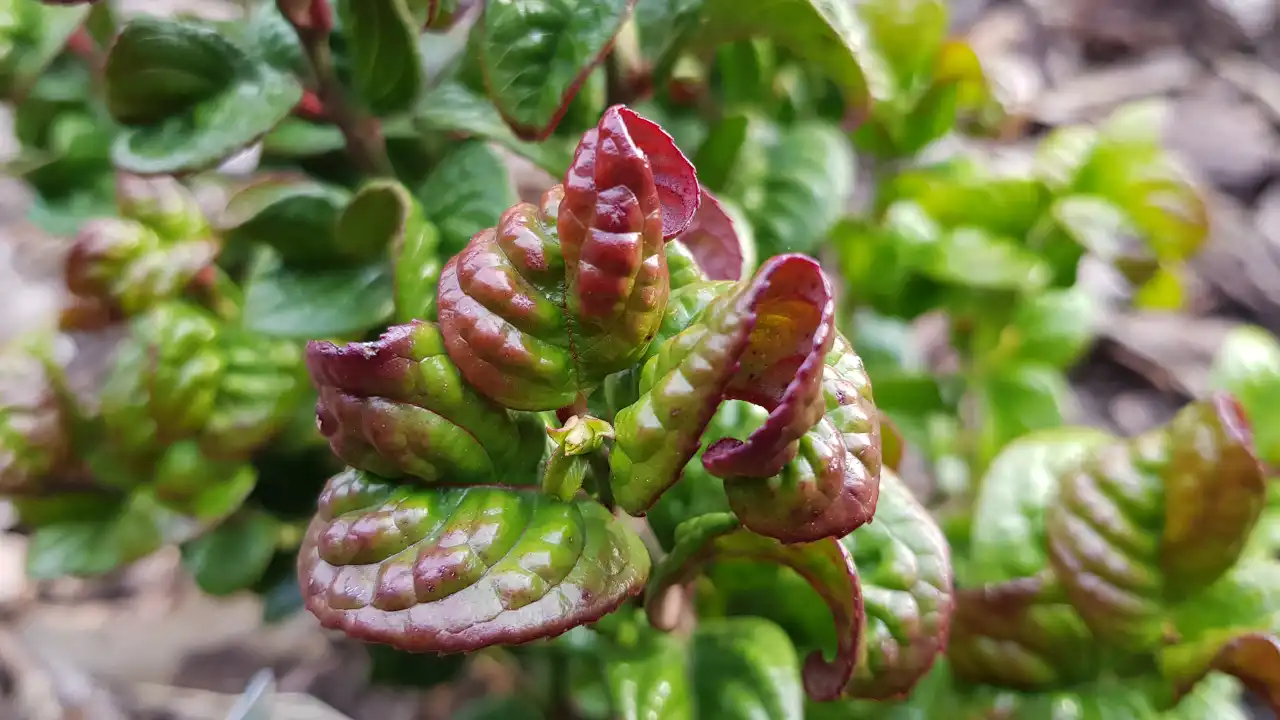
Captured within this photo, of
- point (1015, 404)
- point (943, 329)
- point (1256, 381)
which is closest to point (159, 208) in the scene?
point (1015, 404)

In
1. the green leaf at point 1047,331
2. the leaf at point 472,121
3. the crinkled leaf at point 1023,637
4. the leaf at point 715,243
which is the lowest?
the green leaf at point 1047,331

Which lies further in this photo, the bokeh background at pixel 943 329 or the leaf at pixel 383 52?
the bokeh background at pixel 943 329

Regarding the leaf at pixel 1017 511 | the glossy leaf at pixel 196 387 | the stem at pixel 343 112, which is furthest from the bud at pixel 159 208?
the leaf at pixel 1017 511

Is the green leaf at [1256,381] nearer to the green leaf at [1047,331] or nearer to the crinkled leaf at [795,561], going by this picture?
the green leaf at [1047,331]

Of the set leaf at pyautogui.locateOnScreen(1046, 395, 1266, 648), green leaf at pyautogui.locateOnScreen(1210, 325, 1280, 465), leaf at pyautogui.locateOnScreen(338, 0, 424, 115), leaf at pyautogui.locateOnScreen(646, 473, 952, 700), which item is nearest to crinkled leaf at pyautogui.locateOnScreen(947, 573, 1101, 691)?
leaf at pyautogui.locateOnScreen(1046, 395, 1266, 648)

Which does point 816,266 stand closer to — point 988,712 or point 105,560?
point 988,712

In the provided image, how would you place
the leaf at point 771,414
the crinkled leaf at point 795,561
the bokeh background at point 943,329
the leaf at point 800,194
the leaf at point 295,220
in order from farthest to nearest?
1. the bokeh background at point 943,329
2. the leaf at point 800,194
3. the leaf at point 295,220
4. the crinkled leaf at point 795,561
5. the leaf at point 771,414

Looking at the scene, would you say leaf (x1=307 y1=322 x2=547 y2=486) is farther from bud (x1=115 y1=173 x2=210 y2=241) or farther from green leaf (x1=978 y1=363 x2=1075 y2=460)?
green leaf (x1=978 y1=363 x2=1075 y2=460)

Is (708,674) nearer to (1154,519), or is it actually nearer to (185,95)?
(1154,519)
